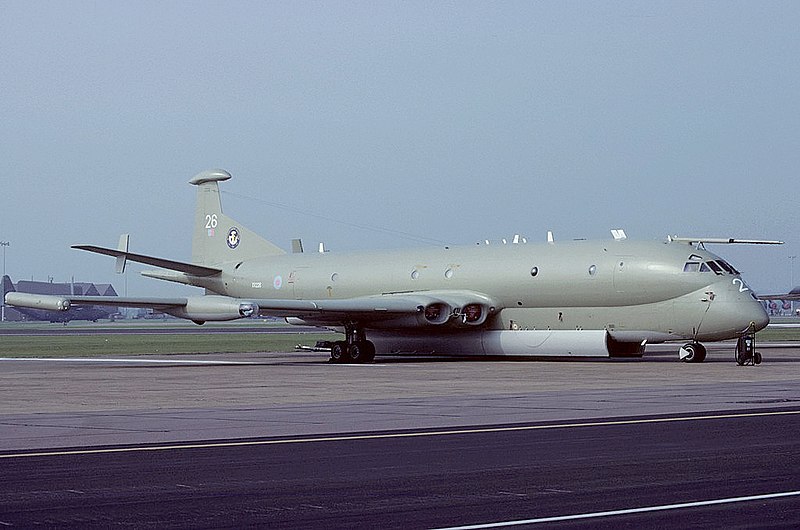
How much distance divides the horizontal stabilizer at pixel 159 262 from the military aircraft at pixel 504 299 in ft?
0.22

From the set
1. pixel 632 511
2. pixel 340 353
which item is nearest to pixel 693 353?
pixel 340 353

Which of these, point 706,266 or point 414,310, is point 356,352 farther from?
point 706,266

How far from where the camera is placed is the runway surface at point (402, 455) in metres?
9.36

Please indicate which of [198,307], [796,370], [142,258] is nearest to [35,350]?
[142,258]

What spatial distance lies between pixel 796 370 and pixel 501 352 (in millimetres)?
11706

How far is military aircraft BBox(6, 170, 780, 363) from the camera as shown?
1513 inches

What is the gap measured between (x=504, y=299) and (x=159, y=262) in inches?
531

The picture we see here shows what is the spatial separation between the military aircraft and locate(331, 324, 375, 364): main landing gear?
0.15ft

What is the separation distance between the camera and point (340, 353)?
4294 centimetres

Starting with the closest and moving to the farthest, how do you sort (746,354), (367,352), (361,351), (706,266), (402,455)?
(402,455) < (746,354) < (706,266) < (361,351) < (367,352)

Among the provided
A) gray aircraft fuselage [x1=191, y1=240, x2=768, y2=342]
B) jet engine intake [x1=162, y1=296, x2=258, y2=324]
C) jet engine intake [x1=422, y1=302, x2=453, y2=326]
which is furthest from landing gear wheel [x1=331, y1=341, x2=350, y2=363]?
jet engine intake [x1=162, y1=296, x2=258, y2=324]

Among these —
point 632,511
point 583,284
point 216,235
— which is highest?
point 216,235

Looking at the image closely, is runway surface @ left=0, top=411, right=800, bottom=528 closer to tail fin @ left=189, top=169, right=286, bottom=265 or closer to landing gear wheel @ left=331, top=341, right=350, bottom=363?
landing gear wheel @ left=331, top=341, right=350, bottom=363

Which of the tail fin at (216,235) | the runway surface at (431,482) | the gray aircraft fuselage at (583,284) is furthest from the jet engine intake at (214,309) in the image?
the runway surface at (431,482)
